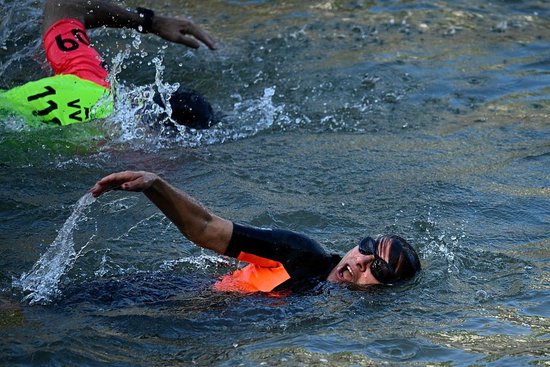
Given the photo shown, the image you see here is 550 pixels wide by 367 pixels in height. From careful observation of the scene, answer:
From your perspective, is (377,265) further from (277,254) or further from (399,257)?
(277,254)

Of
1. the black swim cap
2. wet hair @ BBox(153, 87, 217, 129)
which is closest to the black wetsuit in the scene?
the black swim cap

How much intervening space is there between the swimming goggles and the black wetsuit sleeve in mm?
206

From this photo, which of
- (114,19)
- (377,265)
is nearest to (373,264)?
(377,265)

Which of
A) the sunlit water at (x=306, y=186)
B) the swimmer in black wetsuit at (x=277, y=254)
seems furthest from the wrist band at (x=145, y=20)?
the swimmer in black wetsuit at (x=277, y=254)

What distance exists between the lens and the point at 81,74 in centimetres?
720

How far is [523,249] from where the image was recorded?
6266 millimetres

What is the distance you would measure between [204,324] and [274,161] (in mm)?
2685

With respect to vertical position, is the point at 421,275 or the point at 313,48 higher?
the point at 313,48

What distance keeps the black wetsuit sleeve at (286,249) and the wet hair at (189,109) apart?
259 centimetres

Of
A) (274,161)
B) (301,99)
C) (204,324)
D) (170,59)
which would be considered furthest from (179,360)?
(170,59)

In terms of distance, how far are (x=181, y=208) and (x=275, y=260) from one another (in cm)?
62

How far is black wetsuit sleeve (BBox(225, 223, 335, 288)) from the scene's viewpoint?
16.4ft

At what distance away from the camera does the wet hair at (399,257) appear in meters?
5.27

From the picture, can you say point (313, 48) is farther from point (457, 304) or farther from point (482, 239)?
point (457, 304)
